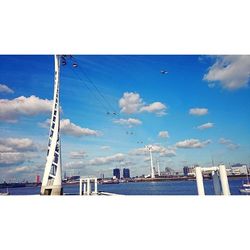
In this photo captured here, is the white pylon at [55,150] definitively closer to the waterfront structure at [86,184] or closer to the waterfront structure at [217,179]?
the waterfront structure at [86,184]

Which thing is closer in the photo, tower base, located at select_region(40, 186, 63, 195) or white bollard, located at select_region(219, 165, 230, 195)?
white bollard, located at select_region(219, 165, 230, 195)

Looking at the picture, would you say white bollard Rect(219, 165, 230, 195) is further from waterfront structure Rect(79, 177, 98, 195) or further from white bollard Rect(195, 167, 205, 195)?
waterfront structure Rect(79, 177, 98, 195)

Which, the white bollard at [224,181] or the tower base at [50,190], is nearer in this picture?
the white bollard at [224,181]

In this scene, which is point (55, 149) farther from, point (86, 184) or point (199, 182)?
point (199, 182)

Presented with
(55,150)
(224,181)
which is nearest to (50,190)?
(55,150)

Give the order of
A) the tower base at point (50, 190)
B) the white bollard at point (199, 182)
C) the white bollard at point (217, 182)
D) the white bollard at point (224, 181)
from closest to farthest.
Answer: the white bollard at point (224, 181) → the white bollard at point (199, 182) → the white bollard at point (217, 182) → the tower base at point (50, 190)

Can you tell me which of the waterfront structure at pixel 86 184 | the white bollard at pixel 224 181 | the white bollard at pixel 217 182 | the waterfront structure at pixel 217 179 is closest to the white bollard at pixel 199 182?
the waterfront structure at pixel 217 179

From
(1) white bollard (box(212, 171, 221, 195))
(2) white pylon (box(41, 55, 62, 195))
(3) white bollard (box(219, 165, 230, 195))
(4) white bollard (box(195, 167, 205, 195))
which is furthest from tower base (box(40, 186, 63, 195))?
(3) white bollard (box(219, 165, 230, 195))
